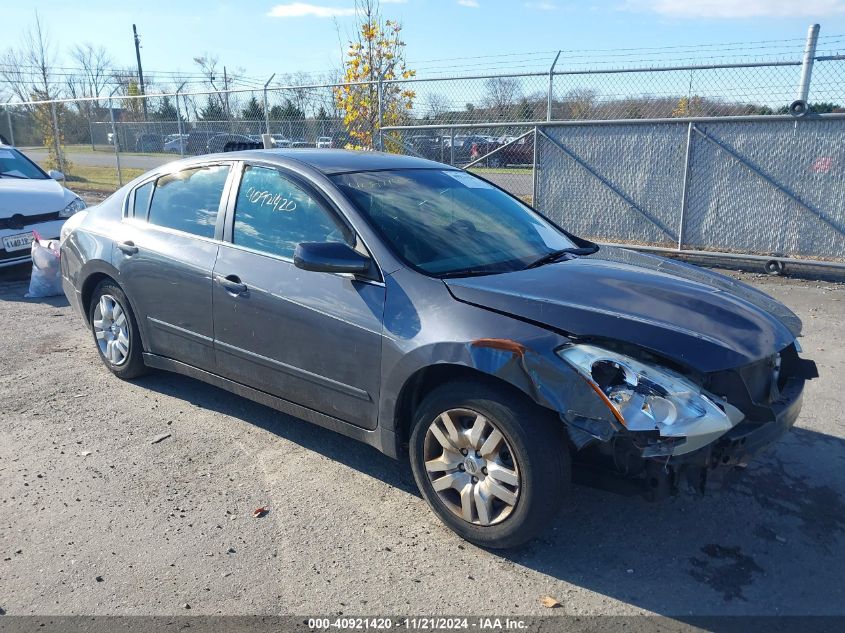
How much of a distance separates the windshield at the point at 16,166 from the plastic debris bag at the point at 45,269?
2.23m

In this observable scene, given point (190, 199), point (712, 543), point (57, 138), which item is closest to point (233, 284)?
point (190, 199)

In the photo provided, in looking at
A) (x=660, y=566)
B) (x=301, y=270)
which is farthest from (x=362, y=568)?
(x=301, y=270)

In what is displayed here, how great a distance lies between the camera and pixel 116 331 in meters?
5.13

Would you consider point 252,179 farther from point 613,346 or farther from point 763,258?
point 763,258

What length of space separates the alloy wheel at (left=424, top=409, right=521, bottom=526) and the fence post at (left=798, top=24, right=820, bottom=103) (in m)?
7.21

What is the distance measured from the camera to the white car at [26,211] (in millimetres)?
8180

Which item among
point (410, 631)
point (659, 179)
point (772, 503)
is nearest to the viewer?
point (410, 631)

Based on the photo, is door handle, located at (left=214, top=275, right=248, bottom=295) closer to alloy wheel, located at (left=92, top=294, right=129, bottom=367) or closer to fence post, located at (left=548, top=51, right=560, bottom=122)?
alloy wheel, located at (left=92, top=294, right=129, bottom=367)

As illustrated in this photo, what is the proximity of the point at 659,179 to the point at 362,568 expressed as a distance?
7.64m

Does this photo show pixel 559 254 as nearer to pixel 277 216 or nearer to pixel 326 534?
pixel 277 216

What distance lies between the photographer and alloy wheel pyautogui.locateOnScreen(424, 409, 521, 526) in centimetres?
301

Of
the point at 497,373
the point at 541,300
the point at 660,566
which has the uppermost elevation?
the point at 541,300

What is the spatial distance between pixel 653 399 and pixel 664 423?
10cm

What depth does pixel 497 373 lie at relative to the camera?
9.57 feet
